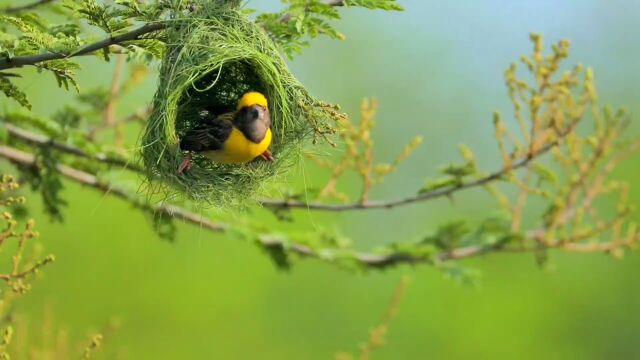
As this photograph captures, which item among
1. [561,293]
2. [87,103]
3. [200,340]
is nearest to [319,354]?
[200,340]

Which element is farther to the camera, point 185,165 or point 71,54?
point 185,165

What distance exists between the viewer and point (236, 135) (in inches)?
105

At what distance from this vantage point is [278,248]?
4238 millimetres

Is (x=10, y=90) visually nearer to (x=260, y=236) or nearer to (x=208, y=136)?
(x=208, y=136)

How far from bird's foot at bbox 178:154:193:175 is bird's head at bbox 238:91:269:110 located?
22 cm

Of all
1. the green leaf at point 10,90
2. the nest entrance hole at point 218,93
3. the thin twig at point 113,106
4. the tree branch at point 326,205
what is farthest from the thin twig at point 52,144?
the green leaf at point 10,90

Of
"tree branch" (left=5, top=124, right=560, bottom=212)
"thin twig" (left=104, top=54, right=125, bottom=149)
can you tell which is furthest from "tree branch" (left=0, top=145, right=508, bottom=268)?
"thin twig" (left=104, top=54, right=125, bottom=149)

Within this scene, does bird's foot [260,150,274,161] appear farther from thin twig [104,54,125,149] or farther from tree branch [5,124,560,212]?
thin twig [104,54,125,149]

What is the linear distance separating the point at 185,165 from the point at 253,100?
0.94ft

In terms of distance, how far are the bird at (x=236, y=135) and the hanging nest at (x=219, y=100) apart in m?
0.05

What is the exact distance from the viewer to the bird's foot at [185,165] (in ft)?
8.96

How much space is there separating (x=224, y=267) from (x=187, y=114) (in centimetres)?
1094

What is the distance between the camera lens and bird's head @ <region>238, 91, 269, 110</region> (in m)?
2.69

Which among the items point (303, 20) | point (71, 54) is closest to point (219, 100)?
point (303, 20)
